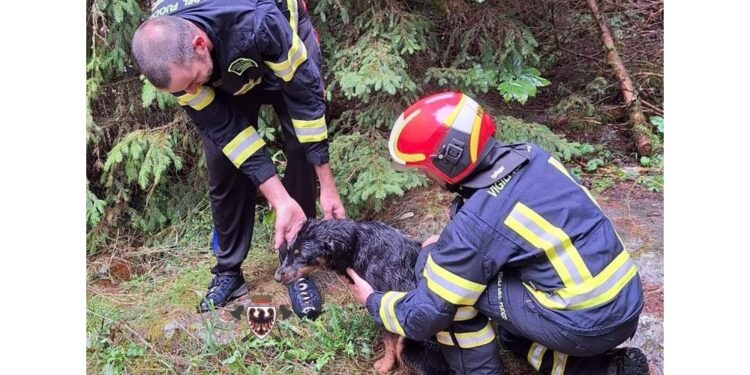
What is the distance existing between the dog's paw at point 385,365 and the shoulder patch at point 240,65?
5.39 feet

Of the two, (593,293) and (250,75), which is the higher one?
(250,75)

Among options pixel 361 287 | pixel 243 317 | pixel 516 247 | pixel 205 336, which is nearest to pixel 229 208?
pixel 243 317

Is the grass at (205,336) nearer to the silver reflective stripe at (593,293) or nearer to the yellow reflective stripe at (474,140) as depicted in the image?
the silver reflective stripe at (593,293)

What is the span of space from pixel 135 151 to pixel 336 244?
1862 millimetres

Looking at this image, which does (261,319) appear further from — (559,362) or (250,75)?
(559,362)

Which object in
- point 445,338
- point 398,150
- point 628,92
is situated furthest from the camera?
point 628,92

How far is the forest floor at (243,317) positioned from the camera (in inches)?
133

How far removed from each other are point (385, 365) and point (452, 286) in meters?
0.90

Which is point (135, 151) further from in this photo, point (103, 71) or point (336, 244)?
point (336, 244)

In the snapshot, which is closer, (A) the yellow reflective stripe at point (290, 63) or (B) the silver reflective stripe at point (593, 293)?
(B) the silver reflective stripe at point (593, 293)

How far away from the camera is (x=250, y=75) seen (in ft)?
10.9

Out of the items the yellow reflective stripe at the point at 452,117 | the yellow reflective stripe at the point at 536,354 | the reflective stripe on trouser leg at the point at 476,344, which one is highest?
the yellow reflective stripe at the point at 452,117

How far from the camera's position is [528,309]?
2641 mm

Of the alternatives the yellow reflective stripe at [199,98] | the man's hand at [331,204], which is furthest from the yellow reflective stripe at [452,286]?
the yellow reflective stripe at [199,98]
